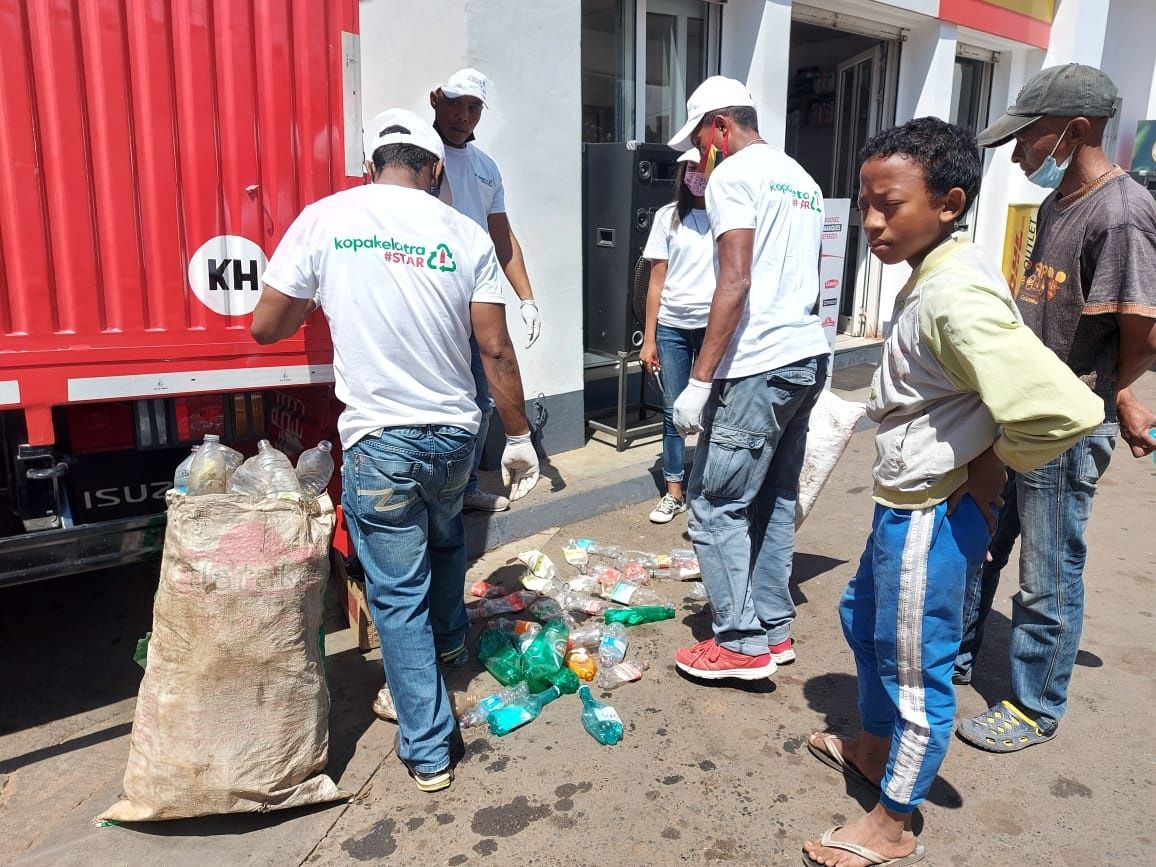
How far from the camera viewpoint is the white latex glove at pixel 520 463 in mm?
2852

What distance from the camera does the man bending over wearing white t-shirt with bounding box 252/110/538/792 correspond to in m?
2.35

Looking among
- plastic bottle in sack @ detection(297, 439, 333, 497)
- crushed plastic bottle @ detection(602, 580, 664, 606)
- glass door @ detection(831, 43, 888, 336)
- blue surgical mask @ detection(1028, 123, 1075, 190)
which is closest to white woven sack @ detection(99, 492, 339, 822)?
plastic bottle in sack @ detection(297, 439, 333, 497)

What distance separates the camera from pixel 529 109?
4.80 meters

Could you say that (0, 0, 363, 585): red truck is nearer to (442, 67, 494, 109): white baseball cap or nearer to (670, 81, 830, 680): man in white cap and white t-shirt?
(442, 67, 494, 109): white baseball cap

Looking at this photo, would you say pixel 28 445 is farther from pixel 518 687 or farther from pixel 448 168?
pixel 448 168

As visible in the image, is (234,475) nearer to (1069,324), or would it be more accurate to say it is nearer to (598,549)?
(598,549)

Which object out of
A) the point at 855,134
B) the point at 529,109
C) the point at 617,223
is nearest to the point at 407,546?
the point at 529,109

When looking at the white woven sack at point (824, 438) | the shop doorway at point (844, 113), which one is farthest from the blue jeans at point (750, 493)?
the shop doorway at point (844, 113)

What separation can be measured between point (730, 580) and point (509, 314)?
243cm

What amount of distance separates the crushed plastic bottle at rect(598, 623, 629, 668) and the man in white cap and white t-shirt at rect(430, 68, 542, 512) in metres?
0.88

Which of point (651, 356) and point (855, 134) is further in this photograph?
point (855, 134)

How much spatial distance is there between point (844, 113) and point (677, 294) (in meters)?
5.66

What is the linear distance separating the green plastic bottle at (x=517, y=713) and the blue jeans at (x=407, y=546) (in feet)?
0.89

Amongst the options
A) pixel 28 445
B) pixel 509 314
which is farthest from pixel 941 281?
pixel 509 314
